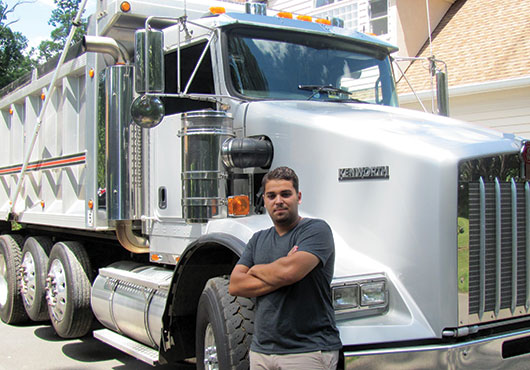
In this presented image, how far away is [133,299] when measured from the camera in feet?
18.3

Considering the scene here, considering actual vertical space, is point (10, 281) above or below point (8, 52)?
below

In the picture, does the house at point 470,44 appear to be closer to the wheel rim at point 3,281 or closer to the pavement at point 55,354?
the pavement at point 55,354

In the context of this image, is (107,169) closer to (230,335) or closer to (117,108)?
(117,108)

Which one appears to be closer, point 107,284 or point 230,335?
point 230,335

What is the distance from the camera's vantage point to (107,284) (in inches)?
244

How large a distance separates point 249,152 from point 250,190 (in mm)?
350

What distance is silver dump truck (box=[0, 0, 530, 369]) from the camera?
11.8 feet

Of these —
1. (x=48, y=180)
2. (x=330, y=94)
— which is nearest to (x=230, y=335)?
(x=330, y=94)

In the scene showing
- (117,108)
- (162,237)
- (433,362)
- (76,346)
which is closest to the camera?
(433,362)

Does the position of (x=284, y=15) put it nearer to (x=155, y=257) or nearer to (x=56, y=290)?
(x=155, y=257)

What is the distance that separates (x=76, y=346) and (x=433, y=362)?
496cm

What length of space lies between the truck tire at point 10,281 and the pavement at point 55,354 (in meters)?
0.25

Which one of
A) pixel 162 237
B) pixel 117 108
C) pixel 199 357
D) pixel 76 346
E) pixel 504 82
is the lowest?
pixel 76 346

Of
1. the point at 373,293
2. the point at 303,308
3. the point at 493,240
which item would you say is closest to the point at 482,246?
the point at 493,240
